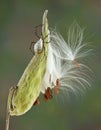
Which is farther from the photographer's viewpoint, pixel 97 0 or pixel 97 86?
pixel 97 0

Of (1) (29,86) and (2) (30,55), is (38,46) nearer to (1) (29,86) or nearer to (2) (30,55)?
(1) (29,86)

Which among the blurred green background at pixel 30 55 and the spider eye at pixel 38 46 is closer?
the spider eye at pixel 38 46

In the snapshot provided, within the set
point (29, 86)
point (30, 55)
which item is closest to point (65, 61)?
point (29, 86)

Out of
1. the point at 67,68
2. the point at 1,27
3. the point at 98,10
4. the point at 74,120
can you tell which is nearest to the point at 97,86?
the point at 74,120

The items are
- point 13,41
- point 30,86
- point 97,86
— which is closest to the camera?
point 30,86

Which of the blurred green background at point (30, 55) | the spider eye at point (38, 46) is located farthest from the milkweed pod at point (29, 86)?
the blurred green background at point (30, 55)

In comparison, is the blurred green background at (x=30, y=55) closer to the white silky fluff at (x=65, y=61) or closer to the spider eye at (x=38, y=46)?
the white silky fluff at (x=65, y=61)

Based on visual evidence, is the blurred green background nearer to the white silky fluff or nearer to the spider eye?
the white silky fluff

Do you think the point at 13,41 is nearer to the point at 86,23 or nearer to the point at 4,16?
the point at 4,16
